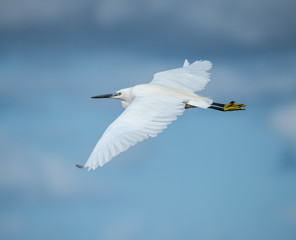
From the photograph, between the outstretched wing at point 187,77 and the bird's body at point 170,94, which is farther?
the outstretched wing at point 187,77

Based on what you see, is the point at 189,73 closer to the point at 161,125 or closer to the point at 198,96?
the point at 198,96

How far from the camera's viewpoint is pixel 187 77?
67.8ft

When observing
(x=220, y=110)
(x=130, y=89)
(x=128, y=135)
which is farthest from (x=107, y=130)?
(x=220, y=110)

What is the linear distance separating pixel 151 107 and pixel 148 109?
17cm

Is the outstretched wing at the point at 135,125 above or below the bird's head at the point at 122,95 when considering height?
below

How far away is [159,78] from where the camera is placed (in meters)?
20.8

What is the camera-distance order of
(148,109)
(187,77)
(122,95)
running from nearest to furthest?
(148,109), (122,95), (187,77)

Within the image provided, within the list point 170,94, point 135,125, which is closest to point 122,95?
point 170,94

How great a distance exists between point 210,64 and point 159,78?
2.58m

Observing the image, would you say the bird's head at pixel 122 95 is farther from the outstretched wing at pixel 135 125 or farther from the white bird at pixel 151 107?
the outstretched wing at pixel 135 125

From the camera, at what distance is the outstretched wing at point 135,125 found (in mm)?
14570

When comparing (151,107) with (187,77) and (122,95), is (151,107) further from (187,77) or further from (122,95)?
(187,77)

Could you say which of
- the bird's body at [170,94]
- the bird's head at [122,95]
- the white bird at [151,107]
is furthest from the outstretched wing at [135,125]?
the bird's head at [122,95]

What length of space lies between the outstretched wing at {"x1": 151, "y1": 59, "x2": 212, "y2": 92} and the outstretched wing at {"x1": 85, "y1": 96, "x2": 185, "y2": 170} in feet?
9.50
